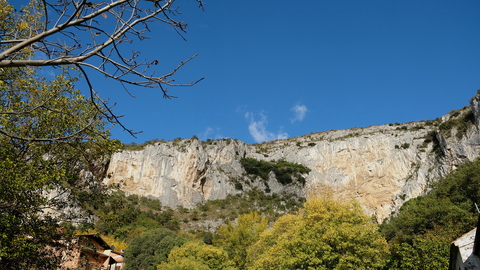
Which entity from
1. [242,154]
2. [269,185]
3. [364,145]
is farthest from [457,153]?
[242,154]

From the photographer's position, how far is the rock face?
2606 inches

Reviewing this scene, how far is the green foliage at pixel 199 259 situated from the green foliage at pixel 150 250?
635 cm

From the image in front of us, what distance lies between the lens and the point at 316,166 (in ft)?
248

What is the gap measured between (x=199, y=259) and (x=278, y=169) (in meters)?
48.9

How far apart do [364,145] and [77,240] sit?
73347mm

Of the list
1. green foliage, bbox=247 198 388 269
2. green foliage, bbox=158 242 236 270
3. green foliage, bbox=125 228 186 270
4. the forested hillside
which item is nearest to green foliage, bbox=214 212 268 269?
the forested hillside

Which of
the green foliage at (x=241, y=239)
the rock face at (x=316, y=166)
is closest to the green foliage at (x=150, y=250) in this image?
the green foliage at (x=241, y=239)

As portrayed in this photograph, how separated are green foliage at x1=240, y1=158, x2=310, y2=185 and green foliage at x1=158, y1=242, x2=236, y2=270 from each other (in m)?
45.4

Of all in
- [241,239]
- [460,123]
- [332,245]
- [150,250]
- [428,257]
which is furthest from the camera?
[460,123]

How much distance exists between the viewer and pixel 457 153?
162 feet

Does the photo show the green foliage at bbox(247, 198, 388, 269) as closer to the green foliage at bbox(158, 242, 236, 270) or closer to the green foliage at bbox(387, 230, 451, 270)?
the green foliage at bbox(387, 230, 451, 270)

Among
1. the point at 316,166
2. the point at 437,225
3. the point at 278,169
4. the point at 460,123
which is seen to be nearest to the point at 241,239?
the point at 437,225

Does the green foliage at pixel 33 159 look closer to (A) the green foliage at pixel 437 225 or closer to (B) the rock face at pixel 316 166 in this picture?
(A) the green foliage at pixel 437 225

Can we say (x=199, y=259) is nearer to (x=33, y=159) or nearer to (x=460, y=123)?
(x=33, y=159)
